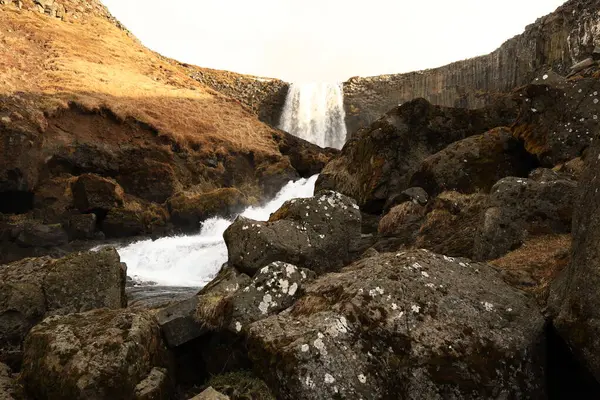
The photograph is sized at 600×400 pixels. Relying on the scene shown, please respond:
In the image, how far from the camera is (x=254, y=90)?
6450 cm

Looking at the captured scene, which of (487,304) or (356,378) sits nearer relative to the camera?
(356,378)

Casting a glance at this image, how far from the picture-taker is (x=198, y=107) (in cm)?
5034

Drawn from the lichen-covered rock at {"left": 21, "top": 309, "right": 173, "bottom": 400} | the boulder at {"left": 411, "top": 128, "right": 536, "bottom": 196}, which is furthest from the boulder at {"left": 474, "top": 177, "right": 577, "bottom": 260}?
the lichen-covered rock at {"left": 21, "top": 309, "right": 173, "bottom": 400}

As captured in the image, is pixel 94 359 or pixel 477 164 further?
pixel 477 164

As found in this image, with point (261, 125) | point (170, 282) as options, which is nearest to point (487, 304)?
A: point (170, 282)

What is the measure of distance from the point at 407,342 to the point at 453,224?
6767mm

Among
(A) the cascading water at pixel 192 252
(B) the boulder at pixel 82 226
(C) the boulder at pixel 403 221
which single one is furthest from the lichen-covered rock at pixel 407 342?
(B) the boulder at pixel 82 226

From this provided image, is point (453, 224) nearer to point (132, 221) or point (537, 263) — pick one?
point (537, 263)

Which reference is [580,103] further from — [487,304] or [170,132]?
[170,132]

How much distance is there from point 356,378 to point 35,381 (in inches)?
151

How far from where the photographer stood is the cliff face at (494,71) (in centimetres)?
2892

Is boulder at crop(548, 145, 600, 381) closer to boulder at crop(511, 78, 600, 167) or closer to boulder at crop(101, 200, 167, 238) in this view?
boulder at crop(511, 78, 600, 167)

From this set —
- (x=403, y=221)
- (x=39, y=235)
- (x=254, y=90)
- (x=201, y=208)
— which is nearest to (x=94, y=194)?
(x=39, y=235)

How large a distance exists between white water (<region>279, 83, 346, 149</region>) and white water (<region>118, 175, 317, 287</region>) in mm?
30814
